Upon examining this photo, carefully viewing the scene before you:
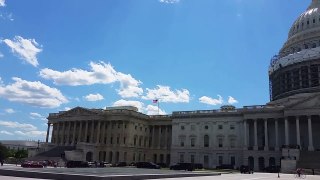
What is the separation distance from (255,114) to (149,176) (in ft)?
197

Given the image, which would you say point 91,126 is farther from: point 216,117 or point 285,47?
point 285,47

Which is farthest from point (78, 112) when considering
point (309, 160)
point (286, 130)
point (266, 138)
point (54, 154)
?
point (309, 160)

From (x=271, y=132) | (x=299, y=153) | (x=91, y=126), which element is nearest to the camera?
(x=299, y=153)

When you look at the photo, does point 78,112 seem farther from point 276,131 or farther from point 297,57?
point 297,57

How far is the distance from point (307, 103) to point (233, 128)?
2109 cm

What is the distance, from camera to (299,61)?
334ft

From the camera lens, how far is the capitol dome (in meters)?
99.0

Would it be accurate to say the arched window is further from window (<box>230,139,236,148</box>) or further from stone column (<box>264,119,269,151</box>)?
stone column (<box>264,119,269,151</box>)

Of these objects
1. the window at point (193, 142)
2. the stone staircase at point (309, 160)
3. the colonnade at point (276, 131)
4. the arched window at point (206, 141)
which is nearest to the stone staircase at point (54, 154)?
the window at point (193, 142)

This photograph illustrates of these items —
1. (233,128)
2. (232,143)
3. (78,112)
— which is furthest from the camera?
(78,112)

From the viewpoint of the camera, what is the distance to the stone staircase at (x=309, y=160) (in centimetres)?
7344

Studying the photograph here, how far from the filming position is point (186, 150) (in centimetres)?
10488

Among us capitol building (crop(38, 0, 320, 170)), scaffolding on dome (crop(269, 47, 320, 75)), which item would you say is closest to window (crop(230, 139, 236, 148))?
us capitol building (crop(38, 0, 320, 170))

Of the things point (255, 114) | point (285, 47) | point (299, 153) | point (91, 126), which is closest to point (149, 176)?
point (299, 153)
